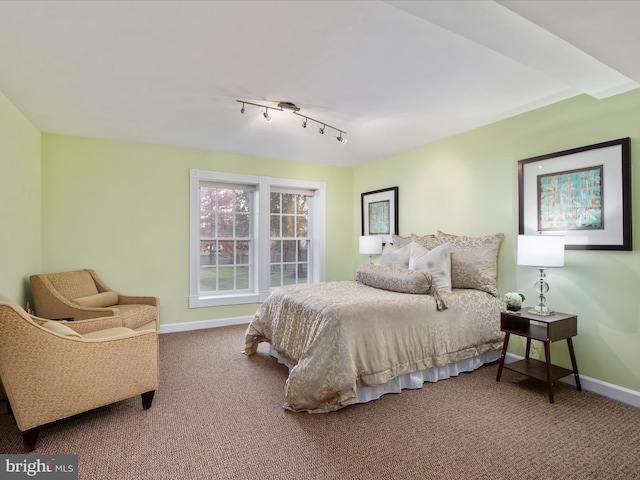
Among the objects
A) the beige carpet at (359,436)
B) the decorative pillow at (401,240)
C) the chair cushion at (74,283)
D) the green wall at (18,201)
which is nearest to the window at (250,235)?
the chair cushion at (74,283)

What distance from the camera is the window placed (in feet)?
15.6

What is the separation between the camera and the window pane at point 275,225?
17.3 feet

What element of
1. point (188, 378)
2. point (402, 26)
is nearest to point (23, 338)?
point (188, 378)

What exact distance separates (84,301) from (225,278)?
184cm

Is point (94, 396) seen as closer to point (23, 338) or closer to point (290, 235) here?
point (23, 338)

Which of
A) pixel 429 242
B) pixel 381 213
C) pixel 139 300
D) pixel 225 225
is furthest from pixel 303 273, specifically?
pixel 139 300

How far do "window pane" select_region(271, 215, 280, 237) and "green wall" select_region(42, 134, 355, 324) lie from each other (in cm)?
80

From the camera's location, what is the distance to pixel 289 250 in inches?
214

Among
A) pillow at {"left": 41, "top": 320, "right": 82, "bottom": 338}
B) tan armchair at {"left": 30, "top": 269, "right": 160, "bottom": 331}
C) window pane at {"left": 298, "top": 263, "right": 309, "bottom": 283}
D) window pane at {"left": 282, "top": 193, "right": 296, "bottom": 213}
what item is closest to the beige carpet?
pillow at {"left": 41, "top": 320, "right": 82, "bottom": 338}

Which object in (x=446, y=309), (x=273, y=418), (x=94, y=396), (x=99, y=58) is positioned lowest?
(x=273, y=418)

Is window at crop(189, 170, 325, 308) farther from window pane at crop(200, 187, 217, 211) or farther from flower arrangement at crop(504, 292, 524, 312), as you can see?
flower arrangement at crop(504, 292, 524, 312)

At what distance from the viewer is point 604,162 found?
2660 millimetres

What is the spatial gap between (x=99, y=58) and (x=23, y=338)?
1800mm

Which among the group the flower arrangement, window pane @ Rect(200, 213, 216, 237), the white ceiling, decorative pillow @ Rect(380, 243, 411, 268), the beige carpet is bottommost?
the beige carpet
